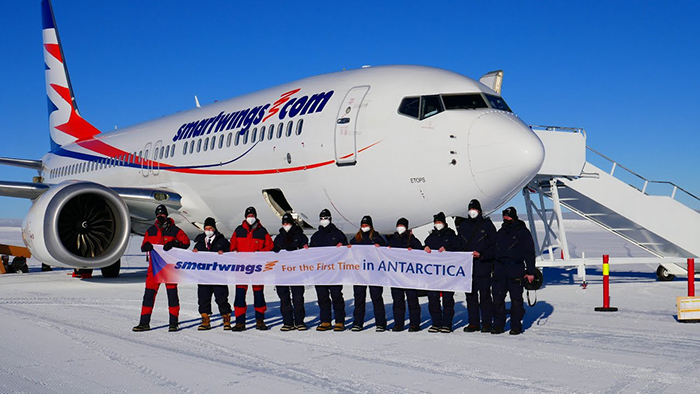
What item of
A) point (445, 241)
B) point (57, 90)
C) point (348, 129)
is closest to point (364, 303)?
point (445, 241)

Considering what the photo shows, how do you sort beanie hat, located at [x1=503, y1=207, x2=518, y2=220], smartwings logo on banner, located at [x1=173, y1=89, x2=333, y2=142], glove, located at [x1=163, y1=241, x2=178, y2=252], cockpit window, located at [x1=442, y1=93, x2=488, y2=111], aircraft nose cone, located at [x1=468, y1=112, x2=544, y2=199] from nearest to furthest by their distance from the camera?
1. beanie hat, located at [x1=503, y1=207, x2=518, y2=220]
2. glove, located at [x1=163, y1=241, x2=178, y2=252]
3. aircraft nose cone, located at [x1=468, y1=112, x2=544, y2=199]
4. cockpit window, located at [x1=442, y1=93, x2=488, y2=111]
5. smartwings logo on banner, located at [x1=173, y1=89, x2=333, y2=142]

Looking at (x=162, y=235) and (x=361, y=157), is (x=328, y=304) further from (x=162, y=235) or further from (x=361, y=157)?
(x=361, y=157)

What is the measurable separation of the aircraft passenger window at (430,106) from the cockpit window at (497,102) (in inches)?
30.0

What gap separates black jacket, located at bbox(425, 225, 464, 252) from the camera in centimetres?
806

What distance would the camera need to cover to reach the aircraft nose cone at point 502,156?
8844 millimetres

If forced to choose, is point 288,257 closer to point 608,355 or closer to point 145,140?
point 608,355

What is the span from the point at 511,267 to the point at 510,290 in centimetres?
27

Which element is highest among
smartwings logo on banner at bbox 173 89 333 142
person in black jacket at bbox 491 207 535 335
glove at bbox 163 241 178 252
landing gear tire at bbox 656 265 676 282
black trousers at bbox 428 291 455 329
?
smartwings logo on banner at bbox 173 89 333 142

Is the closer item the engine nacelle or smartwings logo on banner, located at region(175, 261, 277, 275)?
smartwings logo on banner, located at region(175, 261, 277, 275)

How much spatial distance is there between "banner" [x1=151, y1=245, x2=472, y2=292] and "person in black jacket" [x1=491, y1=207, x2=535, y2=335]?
35 centimetres

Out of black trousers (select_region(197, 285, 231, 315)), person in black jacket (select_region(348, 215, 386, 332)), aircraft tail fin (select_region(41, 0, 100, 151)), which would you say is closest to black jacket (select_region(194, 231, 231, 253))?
black trousers (select_region(197, 285, 231, 315))

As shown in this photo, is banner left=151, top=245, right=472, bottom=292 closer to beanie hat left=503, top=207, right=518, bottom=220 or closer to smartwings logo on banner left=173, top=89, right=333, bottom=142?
beanie hat left=503, top=207, right=518, bottom=220

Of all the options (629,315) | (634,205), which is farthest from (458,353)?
(634,205)

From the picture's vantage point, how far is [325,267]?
26.6ft
